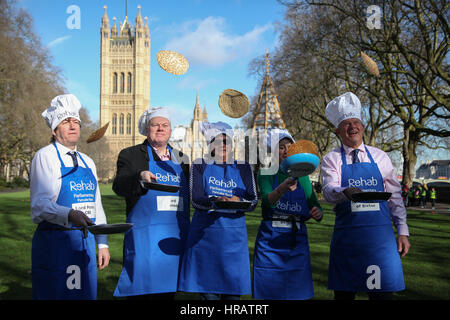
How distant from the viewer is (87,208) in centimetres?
Answer: 330

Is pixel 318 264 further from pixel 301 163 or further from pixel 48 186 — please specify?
pixel 48 186

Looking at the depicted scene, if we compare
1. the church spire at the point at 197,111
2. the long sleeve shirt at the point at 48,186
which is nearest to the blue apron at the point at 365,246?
the long sleeve shirt at the point at 48,186

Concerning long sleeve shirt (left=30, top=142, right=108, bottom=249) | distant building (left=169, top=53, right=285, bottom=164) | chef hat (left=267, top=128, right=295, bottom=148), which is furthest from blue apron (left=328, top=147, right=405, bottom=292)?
distant building (left=169, top=53, right=285, bottom=164)

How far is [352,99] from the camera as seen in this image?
3.61m

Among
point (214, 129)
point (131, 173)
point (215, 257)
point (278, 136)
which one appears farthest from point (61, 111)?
point (278, 136)

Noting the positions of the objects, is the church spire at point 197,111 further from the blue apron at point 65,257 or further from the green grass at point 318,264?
the blue apron at point 65,257

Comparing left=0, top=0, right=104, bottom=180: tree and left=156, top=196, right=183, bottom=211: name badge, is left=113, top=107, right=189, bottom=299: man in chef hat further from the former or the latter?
left=0, top=0, right=104, bottom=180: tree

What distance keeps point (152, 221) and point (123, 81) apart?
12097cm

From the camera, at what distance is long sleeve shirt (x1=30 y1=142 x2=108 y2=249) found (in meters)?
2.94

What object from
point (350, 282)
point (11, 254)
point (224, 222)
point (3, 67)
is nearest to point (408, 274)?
point (350, 282)

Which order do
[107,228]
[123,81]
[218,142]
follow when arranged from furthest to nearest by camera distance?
[123,81] < [218,142] < [107,228]

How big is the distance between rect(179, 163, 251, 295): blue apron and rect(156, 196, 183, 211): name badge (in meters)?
0.20

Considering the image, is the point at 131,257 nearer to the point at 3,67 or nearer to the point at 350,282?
the point at 350,282
